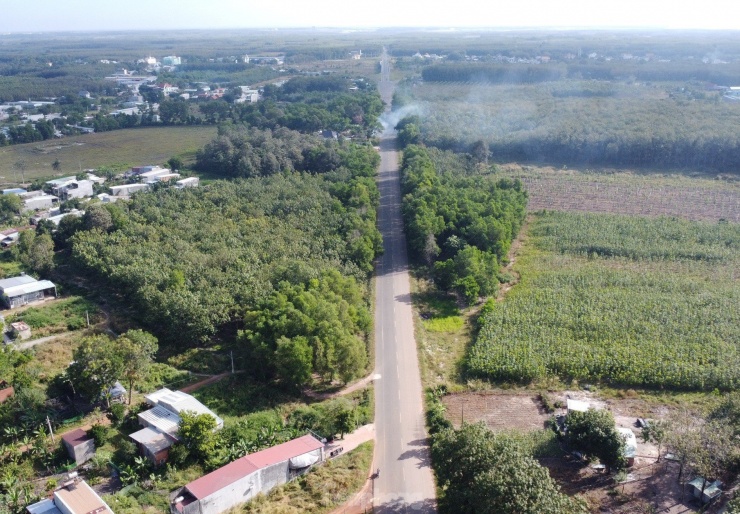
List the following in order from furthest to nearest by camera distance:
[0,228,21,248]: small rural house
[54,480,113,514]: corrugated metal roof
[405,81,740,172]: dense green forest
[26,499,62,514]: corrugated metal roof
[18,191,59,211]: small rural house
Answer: [405,81,740,172]: dense green forest, [18,191,59,211]: small rural house, [0,228,21,248]: small rural house, [26,499,62,514]: corrugated metal roof, [54,480,113,514]: corrugated metal roof

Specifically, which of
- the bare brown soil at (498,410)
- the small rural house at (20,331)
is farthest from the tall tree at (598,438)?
the small rural house at (20,331)

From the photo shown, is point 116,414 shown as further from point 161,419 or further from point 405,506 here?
point 405,506

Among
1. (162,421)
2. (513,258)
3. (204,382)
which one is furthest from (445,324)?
(162,421)

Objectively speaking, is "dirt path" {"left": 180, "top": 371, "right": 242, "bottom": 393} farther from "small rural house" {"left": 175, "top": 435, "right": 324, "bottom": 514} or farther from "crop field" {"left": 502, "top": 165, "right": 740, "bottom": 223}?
"crop field" {"left": 502, "top": 165, "right": 740, "bottom": 223}

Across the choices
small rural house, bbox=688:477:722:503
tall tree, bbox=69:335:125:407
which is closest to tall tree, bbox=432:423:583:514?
small rural house, bbox=688:477:722:503

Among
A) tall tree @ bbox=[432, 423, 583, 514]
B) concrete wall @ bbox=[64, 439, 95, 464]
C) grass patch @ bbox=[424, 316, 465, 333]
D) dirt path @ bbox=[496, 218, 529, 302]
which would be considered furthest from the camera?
dirt path @ bbox=[496, 218, 529, 302]
